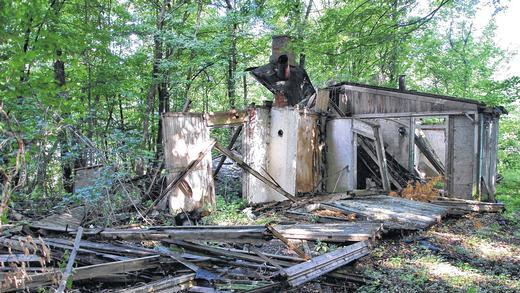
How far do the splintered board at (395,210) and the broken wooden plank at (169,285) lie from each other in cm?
414

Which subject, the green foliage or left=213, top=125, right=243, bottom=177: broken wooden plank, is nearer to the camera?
the green foliage

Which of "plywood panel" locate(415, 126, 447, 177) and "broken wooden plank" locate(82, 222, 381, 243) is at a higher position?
"plywood panel" locate(415, 126, 447, 177)

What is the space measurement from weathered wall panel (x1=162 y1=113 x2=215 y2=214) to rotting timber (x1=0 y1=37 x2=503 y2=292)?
24mm

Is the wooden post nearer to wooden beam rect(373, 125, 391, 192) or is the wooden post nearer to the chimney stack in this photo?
wooden beam rect(373, 125, 391, 192)

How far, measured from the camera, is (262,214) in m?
8.61

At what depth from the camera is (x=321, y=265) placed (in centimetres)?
454

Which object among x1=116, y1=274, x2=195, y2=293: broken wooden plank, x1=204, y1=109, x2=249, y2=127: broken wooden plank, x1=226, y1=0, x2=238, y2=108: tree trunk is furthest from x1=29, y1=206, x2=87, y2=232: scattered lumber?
x1=226, y1=0, x2=238, y2=108: tree trunk

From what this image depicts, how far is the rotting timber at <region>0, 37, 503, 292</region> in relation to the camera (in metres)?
4.18

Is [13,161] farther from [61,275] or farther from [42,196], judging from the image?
[42,196]

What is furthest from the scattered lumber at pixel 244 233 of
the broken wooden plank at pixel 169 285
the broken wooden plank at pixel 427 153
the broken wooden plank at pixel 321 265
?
the broken wooden plank at pixel 427 153

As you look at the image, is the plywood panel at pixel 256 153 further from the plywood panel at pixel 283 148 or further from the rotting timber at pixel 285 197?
the plywood panel at pixel 283 148

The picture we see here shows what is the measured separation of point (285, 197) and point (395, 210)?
2.93 metres

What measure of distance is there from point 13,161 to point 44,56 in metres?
2.58

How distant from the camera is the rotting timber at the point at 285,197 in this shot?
13.7 ft
